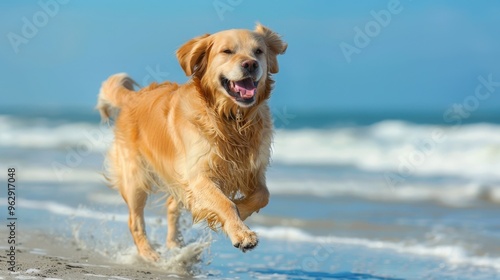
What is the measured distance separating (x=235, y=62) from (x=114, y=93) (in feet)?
7.68

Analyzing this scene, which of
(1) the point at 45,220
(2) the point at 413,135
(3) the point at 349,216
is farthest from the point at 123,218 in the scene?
(2) the point at 413,135

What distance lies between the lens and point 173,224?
20.8 ft

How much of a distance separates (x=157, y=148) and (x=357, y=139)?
16.3 metres

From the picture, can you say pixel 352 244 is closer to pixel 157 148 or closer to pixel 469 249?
pixel 469 249

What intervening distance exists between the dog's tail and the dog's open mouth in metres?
2.00

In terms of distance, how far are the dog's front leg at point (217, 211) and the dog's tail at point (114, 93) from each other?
195 centimetres

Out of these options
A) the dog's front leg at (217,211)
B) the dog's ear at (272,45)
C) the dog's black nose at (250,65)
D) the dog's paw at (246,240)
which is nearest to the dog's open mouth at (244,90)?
the dog's black nose at (250,65)

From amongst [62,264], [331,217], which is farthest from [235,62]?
[331,217]

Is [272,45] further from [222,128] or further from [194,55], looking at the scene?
[222,128]

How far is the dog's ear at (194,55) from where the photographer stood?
509cm

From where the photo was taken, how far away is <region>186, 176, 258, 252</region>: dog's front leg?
4418mm

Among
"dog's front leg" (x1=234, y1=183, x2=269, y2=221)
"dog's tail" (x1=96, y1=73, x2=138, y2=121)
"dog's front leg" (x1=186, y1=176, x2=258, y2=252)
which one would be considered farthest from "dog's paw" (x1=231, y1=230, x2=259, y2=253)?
"dog's tail" (x1=96, y1=73, x2=138, y2=121)

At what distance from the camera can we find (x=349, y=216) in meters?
8.82

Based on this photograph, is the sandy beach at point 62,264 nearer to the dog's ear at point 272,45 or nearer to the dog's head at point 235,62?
the dog's head at point 235,62
